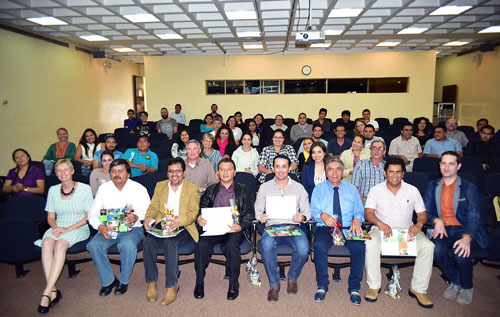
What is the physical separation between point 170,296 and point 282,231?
1.26m

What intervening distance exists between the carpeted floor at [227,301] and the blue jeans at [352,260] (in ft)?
0.54

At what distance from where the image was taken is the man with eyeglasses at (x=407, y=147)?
Answer: 5.98m

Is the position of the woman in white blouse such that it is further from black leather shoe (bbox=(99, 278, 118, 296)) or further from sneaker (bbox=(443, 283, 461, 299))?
sneaker (bbox=(443, 283, 461, 299))

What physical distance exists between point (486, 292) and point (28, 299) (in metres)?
4.53

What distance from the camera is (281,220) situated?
340 centimetres

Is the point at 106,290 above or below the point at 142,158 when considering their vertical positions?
below

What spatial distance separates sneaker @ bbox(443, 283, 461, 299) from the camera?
118 inches

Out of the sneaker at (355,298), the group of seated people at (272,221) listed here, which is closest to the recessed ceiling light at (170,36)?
the group of seated people at (272,221)

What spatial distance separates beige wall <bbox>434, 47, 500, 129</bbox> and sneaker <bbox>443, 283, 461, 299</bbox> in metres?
10.1

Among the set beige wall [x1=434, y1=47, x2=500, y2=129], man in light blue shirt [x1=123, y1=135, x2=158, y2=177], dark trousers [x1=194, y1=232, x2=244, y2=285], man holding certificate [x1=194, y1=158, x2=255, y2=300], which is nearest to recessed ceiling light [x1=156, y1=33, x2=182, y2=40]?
man in light blue shirt [x1=123, y1=135, x2=158, y2=177]

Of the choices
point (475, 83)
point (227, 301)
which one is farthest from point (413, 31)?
point (227, 301)

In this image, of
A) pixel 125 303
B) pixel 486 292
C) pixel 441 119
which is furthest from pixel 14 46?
pixel 441 119

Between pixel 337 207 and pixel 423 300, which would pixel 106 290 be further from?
pixel 423 300

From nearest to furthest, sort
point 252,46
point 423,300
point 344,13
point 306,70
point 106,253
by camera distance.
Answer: point 423,300 → point 106,253 → point 344,13 → point 252,46 → point 306,70
